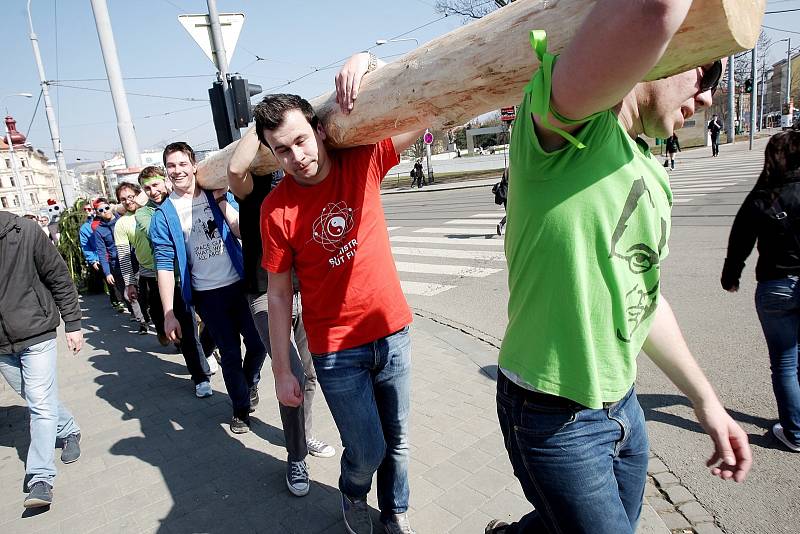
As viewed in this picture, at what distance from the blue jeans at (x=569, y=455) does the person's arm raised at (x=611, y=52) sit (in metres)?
0.80

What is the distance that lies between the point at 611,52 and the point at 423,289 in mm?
7268

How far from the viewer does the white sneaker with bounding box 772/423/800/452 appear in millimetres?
3051

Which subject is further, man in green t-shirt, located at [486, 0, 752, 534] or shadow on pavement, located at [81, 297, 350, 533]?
shadow on pavement, located at [81, 297, 350, 533]

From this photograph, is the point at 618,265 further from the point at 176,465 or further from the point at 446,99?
the point at 176,465

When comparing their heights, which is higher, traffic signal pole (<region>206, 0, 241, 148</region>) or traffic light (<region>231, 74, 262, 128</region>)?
traffic signal pole (<region>206, 0, 241, 148</region>)

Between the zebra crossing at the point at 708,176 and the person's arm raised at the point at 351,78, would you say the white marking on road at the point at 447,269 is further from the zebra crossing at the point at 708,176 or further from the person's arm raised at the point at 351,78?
the person's arm raised at the point at 351,78

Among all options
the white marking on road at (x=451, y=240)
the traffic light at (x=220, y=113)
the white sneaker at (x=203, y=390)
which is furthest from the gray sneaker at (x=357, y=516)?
the white marking on road at (x=451, y=240)

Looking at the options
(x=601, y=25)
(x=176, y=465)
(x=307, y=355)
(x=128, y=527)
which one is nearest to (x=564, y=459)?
(x=601, y=25)

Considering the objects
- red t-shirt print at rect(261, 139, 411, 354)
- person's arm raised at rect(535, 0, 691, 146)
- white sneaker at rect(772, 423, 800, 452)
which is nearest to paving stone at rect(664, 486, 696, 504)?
white sneaker at rect(772, 423, 800, 452)

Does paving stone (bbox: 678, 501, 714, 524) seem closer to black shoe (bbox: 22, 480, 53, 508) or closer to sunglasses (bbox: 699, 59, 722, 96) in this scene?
sunglasses (bbox: 699, 59, 722, 96)

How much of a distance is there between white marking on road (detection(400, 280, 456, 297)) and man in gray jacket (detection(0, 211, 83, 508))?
506 cm

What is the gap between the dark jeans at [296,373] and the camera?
308cm

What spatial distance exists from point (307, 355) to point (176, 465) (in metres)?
1.35

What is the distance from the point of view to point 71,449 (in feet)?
13.0
